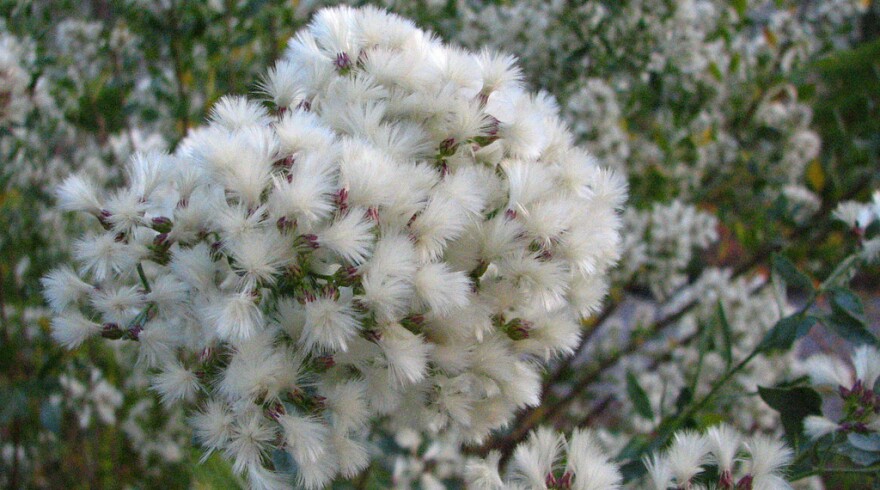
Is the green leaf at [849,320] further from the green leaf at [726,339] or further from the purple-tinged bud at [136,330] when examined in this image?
→ the purple-tinged bud at [136,330]

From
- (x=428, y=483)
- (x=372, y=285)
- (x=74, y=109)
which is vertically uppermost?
(x=372, y=285)

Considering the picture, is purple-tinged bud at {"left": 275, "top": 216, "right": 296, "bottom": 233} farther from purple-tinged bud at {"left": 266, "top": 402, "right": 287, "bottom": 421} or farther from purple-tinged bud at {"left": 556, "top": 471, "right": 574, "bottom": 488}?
purple-tinged bud at {"left": 556, "top": 471, "right": 574, "bottom": 488}

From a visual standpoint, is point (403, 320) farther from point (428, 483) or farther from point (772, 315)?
point (772, 315)

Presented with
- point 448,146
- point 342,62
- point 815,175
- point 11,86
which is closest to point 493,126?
point 448,146

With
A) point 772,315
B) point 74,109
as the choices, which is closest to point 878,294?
point 772,315

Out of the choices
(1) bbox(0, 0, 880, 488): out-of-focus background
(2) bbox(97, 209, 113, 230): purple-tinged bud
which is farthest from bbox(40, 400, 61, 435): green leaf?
(2) bbox(97, 209, 113, 230): purple-tinged bud

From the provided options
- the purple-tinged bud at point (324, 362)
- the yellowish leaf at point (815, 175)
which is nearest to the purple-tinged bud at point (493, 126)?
the purple-tinged bud at point (324, 362)

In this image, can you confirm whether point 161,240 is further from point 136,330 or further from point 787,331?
point 787,331
